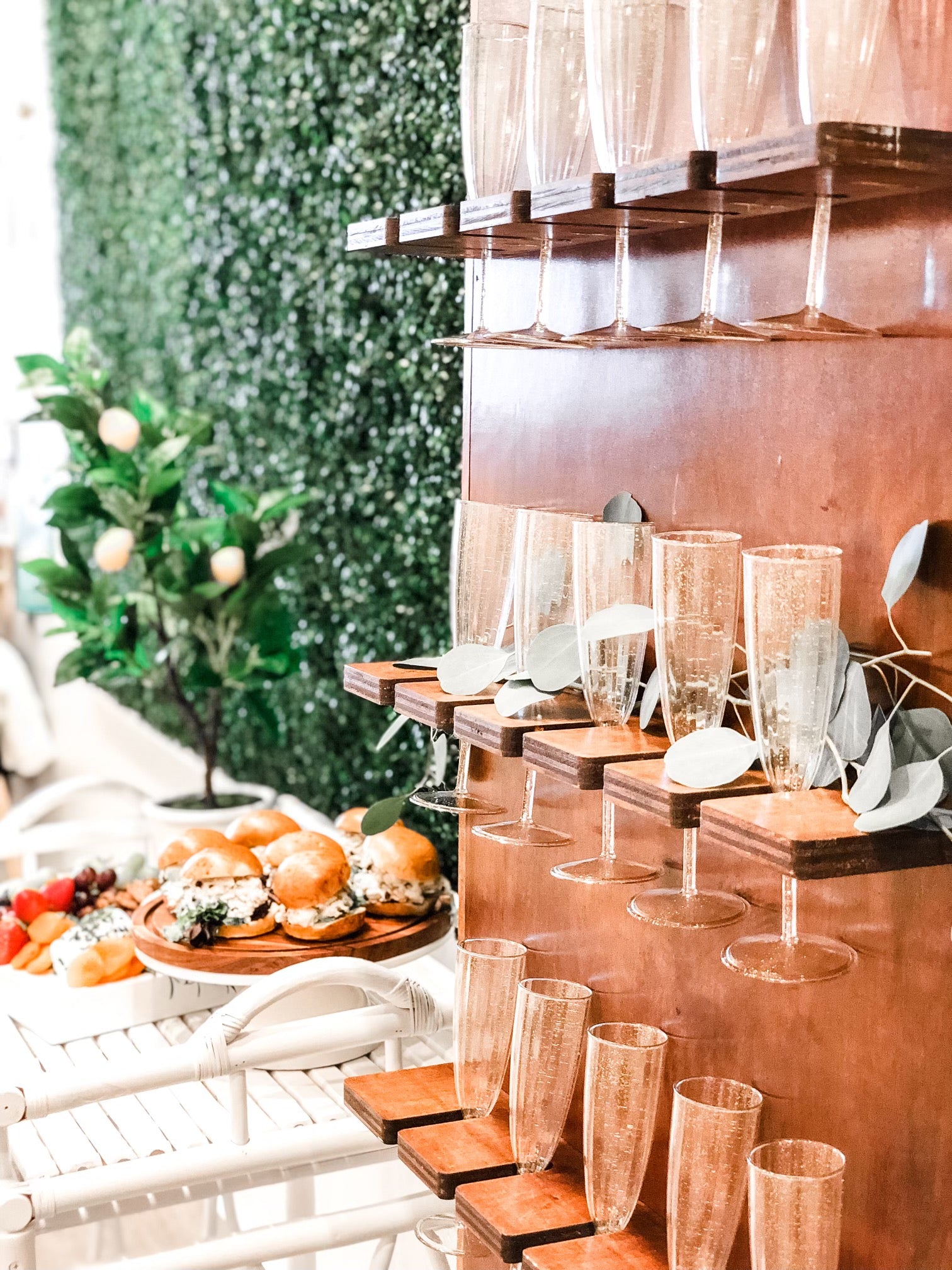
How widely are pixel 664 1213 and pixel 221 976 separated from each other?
0.66m

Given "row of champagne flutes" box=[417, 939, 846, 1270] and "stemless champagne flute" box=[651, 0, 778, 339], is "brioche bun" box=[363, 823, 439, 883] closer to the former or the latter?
"row of champagne flutes" box=[417, 939, 846, 1270]

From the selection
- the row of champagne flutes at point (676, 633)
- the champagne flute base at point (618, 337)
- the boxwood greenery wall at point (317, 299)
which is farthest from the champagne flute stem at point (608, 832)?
the boxwood greenery wall at point (317, 299)

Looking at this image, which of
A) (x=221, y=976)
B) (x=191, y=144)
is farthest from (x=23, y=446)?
(x=221, y=976)

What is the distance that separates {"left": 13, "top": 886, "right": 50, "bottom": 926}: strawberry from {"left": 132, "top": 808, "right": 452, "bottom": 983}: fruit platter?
0.23 meters

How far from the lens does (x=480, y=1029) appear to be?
3.64 feet

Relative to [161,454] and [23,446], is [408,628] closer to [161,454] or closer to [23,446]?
[161,454]

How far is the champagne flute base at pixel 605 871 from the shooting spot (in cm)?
97

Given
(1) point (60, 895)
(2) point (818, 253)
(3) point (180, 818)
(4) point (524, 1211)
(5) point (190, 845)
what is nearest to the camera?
(2) point (818, 253)

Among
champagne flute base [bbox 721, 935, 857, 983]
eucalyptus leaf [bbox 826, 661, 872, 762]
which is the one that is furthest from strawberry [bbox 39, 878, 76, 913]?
eucalyptus leaf [bbox 826, 661, 872, 762]

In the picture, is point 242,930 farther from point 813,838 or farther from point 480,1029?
A: point 813,838

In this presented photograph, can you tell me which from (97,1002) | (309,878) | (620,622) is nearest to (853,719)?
(620,622)

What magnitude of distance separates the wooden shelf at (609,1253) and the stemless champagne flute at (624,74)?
0.71m

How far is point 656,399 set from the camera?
Answer: 104 centimetres

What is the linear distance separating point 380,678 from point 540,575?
0.62ft
